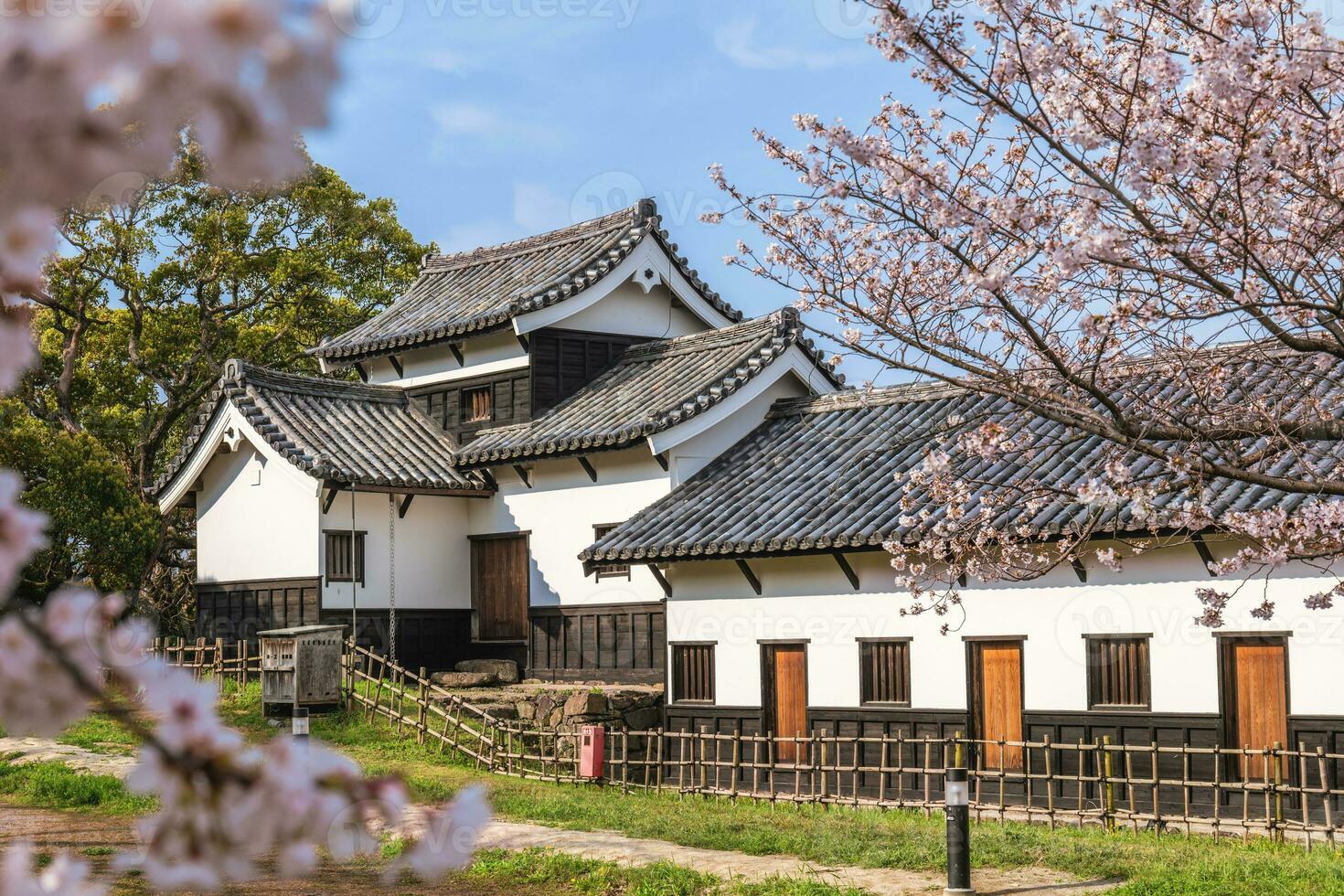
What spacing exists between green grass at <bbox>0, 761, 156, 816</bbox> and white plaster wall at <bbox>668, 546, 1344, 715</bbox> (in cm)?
784

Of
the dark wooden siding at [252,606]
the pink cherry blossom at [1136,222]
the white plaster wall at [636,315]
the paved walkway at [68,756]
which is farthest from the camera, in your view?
the white plaster wall at [636,315]

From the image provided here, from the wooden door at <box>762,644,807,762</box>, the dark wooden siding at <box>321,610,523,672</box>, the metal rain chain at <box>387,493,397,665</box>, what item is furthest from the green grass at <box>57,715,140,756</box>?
the wooden door at <box>762,644,807,762</box>

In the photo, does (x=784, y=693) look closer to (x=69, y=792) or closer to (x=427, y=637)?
(x=427, y=637)

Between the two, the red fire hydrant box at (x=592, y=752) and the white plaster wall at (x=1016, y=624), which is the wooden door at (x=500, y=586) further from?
the red fire hydrant box at (x=592, y=752)

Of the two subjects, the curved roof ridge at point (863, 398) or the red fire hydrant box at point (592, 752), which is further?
the curved roof ridge at point (863, 398)

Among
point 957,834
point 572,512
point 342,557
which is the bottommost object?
point 957,834

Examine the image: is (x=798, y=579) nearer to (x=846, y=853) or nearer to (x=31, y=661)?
(x=846, y=853)

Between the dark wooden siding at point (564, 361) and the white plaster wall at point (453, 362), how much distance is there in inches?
15.7

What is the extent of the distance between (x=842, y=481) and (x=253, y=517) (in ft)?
39.9

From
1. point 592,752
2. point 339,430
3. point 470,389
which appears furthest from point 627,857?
point 470,389

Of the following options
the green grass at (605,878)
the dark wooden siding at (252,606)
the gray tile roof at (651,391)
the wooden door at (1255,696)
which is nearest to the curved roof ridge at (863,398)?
the gray tile roof at (651,391)

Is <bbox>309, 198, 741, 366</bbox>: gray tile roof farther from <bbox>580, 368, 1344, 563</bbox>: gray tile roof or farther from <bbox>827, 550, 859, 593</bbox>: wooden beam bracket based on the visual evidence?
<bbox>827, 550, 859, 593</bbox>: wooden beam bracket

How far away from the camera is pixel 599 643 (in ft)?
79.4

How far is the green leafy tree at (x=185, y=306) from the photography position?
→ 34.1 metres
